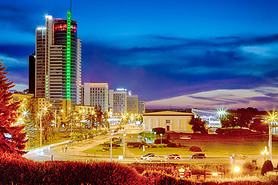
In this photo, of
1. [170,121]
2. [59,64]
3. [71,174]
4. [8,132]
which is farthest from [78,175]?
[59,64]

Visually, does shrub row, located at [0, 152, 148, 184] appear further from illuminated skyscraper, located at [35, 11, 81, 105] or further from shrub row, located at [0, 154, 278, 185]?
illuminated skyscraper, located at [35, 11, 81, 105]

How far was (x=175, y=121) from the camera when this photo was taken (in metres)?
118

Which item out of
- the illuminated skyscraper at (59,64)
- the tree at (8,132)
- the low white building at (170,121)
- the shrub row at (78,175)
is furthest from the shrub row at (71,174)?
the illuminated skyscraper at (59,64)

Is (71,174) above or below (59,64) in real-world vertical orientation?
below

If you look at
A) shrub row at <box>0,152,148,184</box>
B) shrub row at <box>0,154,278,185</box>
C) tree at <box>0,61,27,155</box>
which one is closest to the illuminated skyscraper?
tree at <box>0,61,27,155</box>

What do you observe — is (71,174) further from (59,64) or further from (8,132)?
(59,64)

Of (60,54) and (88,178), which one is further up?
(60,54)

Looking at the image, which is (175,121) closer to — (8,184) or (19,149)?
(19,149)

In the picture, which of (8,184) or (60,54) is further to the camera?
(60,54)

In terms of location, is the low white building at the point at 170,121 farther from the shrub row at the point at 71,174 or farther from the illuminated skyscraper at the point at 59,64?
the shrub row at the point at 71,174

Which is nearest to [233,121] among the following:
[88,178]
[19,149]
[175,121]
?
[175,121]

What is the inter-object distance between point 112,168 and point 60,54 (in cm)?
19089

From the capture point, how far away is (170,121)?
118 meters

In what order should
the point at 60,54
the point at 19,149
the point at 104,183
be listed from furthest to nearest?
the point at 60,54, the point at 19,149, the point at 104,183
